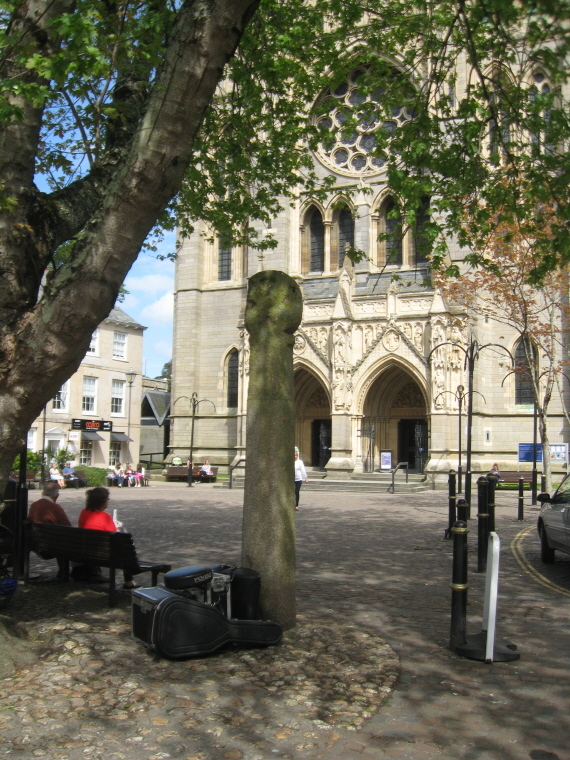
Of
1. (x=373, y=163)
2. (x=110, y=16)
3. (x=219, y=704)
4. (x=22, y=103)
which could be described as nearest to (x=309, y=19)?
(x=110, y=16)

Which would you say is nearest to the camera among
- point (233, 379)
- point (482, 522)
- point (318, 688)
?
point (318, 688)

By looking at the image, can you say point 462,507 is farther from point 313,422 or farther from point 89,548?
point 313,422

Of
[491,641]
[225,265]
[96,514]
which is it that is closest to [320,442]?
[225,265]

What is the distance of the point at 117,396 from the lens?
44.2m

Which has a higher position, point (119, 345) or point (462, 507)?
point (119, 345)

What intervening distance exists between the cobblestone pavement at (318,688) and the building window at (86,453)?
3396 cm

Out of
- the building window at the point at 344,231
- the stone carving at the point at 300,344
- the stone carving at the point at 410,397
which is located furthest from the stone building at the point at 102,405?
the stone carving at the point at 410,397

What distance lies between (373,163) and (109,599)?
1251 inches

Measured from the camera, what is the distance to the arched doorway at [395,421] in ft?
111

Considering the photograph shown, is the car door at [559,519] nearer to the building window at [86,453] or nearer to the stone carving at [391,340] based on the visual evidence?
the stone carving at [391,340]

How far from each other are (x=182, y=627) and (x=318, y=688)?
1.12m

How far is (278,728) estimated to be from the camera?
4352 millimetres

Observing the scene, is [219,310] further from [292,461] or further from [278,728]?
[278,728]

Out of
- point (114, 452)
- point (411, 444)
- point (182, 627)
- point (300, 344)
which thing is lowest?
point (182, 627)
